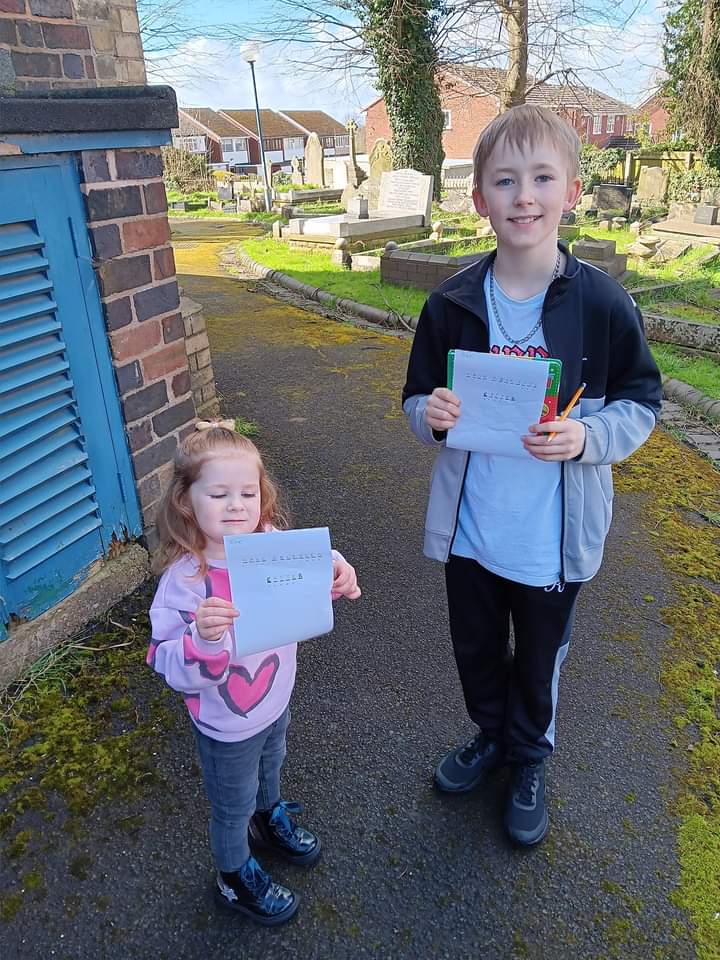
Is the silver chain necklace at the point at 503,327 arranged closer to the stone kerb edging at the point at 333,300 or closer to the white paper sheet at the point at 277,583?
the white paper sheet at the point at 277,583

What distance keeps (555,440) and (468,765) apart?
3.88 ft

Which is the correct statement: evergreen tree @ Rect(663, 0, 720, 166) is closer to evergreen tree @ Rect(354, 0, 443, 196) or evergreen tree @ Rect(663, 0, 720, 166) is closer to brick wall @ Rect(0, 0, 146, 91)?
evergreen tree @ Rect(354, 0, 443, 196)

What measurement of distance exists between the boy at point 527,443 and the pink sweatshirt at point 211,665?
553 mm

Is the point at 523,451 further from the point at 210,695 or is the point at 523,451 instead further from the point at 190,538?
the point at 210,695

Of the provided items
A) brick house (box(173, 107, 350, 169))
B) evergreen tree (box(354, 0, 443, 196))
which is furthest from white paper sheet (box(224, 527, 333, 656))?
brick house (box(173, 107, 350, 169))

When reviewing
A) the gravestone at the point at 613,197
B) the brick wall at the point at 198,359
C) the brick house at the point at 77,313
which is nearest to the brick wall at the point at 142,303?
the brick house at the point at 77,313

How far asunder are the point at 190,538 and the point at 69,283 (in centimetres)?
155

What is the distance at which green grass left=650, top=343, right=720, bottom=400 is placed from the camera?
5.66m

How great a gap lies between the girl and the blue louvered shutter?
3.95 ft

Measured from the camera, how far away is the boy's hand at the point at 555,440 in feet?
5.48

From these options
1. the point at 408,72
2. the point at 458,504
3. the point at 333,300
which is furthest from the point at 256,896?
the point at 408,72

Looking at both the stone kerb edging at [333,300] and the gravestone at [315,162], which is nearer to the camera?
the stone kerb edging at [333,300]

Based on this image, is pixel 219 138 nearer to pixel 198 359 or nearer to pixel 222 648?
pixel 198 359

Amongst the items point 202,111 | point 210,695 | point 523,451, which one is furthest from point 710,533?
point 202,111
